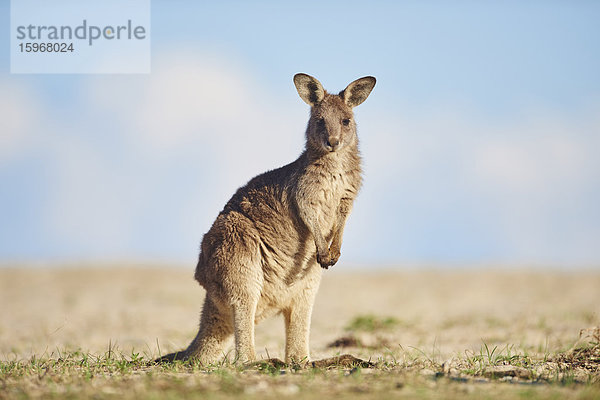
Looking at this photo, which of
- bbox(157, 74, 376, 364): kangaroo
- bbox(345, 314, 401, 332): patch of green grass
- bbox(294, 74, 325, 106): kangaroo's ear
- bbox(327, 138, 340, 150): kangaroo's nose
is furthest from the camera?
bbox(345, 314, 401, 332): patch of green grass

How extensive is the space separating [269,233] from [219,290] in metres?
0.69

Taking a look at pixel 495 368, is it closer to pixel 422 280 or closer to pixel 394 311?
pixel 394 311

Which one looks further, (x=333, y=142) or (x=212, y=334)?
(x=212, y=334)

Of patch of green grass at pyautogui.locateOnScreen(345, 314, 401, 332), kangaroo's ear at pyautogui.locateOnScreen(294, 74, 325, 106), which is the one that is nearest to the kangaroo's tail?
kangaroo's ear at pyautogui.locateOnScreen(294, 74, 325, 106)

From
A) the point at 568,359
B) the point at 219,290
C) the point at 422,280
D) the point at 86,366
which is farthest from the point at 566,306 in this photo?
the point at 86,366

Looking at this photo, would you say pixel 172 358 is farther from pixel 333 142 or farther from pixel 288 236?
pixel 333 142

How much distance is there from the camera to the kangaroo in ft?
19.0

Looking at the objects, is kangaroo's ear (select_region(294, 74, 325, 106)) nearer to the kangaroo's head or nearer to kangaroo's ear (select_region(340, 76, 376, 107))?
the kangaroo's head

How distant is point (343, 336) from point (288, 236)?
10.4ft

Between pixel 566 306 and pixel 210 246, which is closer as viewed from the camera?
pixel 210 246

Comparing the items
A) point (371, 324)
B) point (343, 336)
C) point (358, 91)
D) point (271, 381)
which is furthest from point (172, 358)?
point (371, 324)

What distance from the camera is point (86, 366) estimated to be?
5375 mm

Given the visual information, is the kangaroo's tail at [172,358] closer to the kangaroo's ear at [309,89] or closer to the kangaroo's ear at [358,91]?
the kangaroo's ear at [309,89]

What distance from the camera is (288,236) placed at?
601 cm
